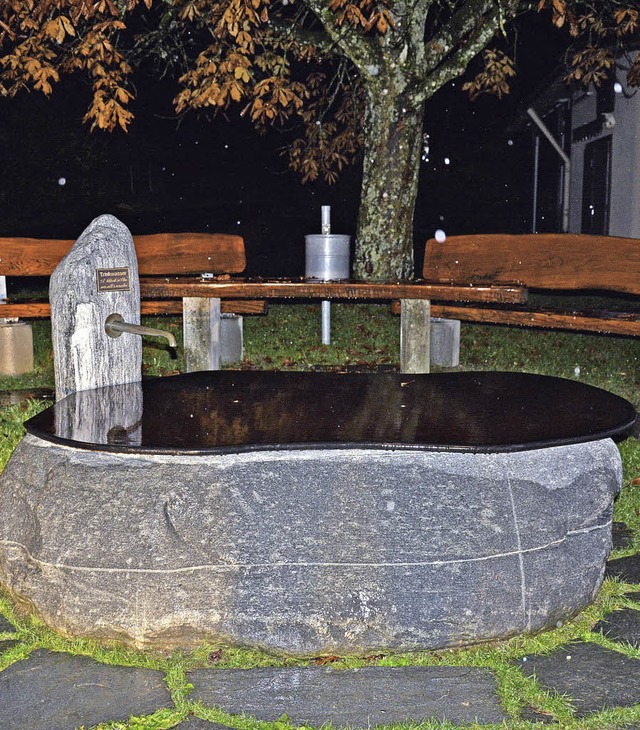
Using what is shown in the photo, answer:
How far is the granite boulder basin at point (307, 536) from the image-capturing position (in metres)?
3.33

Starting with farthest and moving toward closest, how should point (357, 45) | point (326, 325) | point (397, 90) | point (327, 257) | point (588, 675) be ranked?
point (326, 325) → point (397, 90) → point (357, 45) → point (327, 257) → point (588, 675)

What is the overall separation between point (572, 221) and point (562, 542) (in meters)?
15.3

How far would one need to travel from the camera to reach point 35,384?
8078 millimetres

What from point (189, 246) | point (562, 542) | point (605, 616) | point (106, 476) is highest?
point (189, 246)

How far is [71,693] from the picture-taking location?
3.14 metres

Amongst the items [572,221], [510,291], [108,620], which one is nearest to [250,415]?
[108,620]

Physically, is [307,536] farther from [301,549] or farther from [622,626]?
[622,626]

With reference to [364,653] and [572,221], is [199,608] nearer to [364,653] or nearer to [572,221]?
[364,653]

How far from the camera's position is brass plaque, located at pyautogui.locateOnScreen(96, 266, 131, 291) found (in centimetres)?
435

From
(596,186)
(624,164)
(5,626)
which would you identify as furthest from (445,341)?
(596,186)

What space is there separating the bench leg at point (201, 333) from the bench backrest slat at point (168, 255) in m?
1.13

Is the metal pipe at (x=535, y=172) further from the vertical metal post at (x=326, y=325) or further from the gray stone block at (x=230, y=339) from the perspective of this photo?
the gray stone block at (x=230, y=339)

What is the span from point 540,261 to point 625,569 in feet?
11.6

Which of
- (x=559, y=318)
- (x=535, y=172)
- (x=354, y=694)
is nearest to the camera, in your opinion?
(x=354, y=694)
